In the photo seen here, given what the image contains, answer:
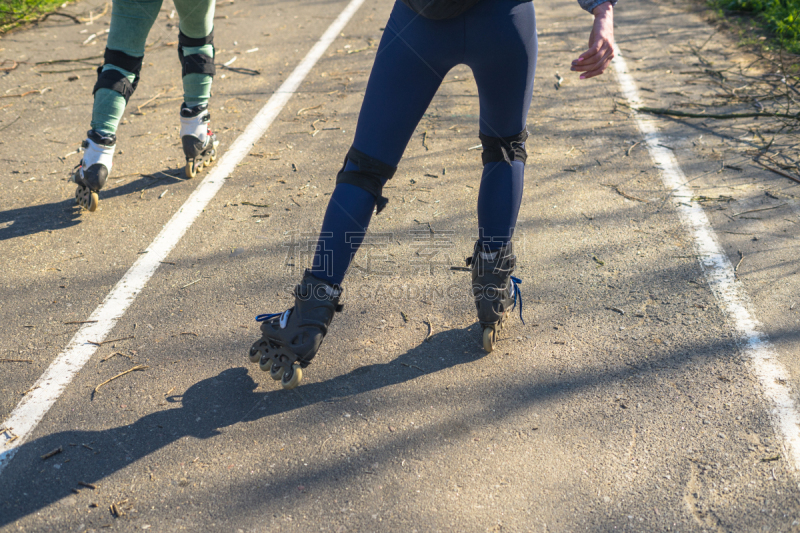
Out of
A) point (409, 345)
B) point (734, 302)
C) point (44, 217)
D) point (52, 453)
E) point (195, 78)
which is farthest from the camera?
point (195, 78)

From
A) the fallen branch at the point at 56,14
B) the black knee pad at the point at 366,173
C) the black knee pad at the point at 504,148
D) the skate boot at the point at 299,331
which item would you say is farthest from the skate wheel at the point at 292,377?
the fallen branch at the point at 56,14

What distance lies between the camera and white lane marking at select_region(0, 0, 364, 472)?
→ 2.50 m

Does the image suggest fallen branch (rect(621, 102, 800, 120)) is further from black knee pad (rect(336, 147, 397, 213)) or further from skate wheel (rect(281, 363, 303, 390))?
skate wheel (rect(281, 363, 303, 390))

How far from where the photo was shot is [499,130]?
2650 mm

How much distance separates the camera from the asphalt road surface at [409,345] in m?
2.17

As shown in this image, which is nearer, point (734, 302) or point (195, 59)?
point (734, 302)

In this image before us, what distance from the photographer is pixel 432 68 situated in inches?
92.8

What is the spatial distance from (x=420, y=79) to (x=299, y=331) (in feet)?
3.72

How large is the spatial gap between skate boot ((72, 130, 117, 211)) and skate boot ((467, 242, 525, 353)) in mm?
2575

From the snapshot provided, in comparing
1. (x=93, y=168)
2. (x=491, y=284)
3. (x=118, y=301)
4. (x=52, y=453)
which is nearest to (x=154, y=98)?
(x=93, y=168)

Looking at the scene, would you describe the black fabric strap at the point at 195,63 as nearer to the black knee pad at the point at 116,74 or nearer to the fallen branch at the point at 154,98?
the black knee pad at the point at 116,74

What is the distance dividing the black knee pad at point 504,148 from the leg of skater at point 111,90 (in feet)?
8.37

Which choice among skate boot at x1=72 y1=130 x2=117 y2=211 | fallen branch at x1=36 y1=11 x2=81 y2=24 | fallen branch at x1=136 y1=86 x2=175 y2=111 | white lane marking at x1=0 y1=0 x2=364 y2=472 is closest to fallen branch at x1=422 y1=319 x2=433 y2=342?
white lane marking at x1=0 y1=0 x2=364 y2=472

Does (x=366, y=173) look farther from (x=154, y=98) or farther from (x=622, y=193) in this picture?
(x=154, y=98)
